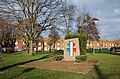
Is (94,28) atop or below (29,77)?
atop

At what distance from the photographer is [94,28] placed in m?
63.8

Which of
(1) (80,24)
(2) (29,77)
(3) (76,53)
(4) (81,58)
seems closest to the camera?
(2) (29,77)

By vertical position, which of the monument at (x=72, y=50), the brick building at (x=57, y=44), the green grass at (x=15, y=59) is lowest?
the green grass at (x=15, y=59)

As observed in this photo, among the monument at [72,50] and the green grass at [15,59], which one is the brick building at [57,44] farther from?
the monument at [72,50]

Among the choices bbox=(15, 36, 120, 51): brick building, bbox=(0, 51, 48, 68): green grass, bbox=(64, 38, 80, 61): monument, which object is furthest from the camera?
bbox=(15, 36, 120, 51): brick building

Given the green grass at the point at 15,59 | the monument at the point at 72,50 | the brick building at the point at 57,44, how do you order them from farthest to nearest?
1. the brick building at the point at 57,44
2. the monument at the point at 72,50
3. the green grass at the point at 15,59

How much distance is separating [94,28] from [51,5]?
102 ft

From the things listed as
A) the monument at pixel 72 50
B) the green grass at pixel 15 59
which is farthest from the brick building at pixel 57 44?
the monument at pixel 72 50

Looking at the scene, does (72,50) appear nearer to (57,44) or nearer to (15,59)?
(15,59)

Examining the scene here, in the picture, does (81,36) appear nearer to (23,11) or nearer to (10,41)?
(23,11)

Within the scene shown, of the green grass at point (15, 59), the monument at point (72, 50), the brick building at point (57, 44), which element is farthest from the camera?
the brick building at point (57, 44)

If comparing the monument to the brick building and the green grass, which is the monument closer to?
the green grass

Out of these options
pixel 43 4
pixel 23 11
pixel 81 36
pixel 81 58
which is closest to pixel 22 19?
pixel 23 11

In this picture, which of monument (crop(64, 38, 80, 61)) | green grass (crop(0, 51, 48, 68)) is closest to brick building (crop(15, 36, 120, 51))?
green grass (crop(0, 51, 48, 68))
